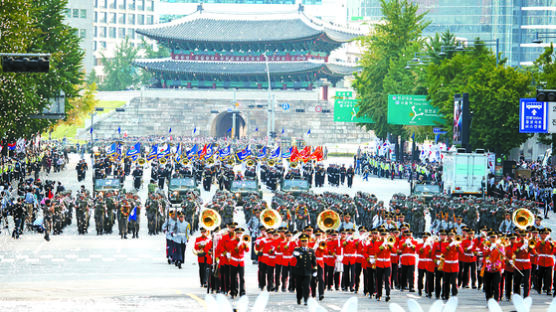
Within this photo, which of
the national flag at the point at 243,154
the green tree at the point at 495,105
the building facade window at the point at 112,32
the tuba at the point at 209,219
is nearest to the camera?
the tuba at the point at 209,219

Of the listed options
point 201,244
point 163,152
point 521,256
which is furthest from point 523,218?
point 163,152

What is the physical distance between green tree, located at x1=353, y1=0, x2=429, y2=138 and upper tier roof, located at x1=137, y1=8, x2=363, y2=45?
35.6 m

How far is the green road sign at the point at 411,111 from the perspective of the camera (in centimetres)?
6412

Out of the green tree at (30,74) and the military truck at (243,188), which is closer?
the green tree at (30,74)

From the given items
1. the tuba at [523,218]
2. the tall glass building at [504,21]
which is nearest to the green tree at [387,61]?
Result: the tuba at [523,218]

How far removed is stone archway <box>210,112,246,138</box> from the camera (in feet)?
403

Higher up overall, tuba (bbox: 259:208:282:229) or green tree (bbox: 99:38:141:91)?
green tree (bbox: 99:38:141:91)

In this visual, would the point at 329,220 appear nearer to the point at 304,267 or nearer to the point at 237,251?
the point at 304,267

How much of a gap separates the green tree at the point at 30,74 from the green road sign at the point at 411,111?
60.8 feet

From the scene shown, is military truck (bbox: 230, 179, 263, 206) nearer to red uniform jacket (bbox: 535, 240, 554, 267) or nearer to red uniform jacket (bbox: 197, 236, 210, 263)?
red uniform jacket (bbox: 197, 236, 210, 263)

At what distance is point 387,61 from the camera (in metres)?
82.6

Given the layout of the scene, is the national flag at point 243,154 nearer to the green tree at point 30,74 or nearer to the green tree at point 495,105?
the green tree at point 30,74

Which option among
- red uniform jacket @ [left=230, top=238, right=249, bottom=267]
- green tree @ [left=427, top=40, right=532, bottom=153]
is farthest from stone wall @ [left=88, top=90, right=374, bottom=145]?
red uniform jacket @ [left=230, top=238, right=249, bottom=267]

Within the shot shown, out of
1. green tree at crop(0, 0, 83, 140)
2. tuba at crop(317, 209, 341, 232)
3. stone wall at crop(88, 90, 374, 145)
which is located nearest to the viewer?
tuba at crop(317, 209, 341, 232)
